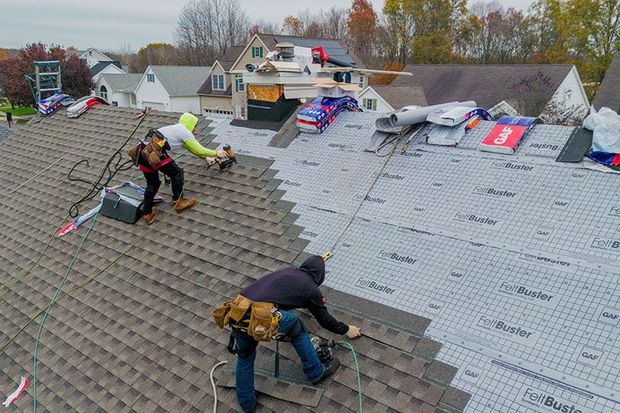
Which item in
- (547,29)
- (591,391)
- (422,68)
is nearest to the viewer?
(591,391)

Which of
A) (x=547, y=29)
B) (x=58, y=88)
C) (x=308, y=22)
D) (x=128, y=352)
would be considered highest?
(x=308, y=22)

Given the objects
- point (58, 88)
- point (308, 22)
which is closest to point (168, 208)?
point (58, 88)

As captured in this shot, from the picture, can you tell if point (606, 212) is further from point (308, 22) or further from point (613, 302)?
point (308, 22)

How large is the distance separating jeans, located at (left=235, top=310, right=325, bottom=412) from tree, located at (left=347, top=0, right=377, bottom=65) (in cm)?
5433

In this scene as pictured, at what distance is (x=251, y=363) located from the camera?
363 centimetres

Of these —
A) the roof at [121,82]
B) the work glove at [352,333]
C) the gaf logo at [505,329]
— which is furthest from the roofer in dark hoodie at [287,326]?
the roof at [121,82]

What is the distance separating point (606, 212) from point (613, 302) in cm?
110

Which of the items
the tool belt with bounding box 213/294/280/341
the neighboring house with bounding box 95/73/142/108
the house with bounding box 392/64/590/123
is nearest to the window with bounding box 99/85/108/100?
the neighboring house with bounding box 95/73/142/108

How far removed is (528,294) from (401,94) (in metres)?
26.1

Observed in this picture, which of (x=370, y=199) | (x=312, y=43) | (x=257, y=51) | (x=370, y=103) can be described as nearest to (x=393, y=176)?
(x=370, y=199)

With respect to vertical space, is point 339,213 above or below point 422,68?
below

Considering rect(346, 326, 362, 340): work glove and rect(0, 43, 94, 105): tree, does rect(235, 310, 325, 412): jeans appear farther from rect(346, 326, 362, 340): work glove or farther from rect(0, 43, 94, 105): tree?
rect(0, 43, 94, 105): tree

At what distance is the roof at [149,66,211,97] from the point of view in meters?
36.8

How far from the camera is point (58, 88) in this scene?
1228cm
